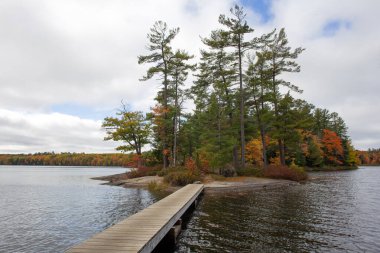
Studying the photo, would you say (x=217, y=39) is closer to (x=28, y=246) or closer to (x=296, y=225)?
(x=296, y=225)

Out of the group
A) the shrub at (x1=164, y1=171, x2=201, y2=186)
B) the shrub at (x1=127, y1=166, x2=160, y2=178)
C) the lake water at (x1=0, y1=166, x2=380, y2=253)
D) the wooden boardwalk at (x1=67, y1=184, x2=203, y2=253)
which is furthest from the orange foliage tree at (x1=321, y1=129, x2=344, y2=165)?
the wooden boardwalk at (x1=67, y1=184, x2=203, y2=253)

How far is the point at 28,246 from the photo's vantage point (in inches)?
349

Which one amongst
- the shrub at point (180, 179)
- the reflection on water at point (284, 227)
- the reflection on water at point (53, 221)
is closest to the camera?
the reflection on water at point (284, 227)

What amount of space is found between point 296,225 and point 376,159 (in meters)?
Result: 122

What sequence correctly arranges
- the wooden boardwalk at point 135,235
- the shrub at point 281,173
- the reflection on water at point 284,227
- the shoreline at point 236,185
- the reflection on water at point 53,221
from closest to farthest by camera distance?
the wooden boardwalk at point 135,235
the reflection on water at point 284,227
the reflection on water at point 53,221
the shoreline at point 236,185
the shrub at point 281,173

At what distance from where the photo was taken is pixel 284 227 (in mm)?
10656

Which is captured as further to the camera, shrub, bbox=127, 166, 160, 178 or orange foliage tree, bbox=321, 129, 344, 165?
orange foliage tree, bbox=321, 129, 344, 165

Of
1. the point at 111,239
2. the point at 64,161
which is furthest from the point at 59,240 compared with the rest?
the point at 64,161

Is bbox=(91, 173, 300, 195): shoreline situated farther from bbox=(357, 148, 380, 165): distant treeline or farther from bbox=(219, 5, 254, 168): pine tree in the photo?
bbox=(357, 148, 380, 165): distant treeline

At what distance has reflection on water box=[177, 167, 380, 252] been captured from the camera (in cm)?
856

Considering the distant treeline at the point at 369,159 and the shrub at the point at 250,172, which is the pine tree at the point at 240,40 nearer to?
the shrub at the point at 250,172

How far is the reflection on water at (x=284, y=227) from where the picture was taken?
856cm

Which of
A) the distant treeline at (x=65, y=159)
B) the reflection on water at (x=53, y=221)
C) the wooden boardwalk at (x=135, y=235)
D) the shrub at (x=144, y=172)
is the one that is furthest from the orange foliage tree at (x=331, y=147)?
the distant treeline at (x=65, y=159)

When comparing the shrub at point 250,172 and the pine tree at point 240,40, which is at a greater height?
the pine tree at point 240,40
